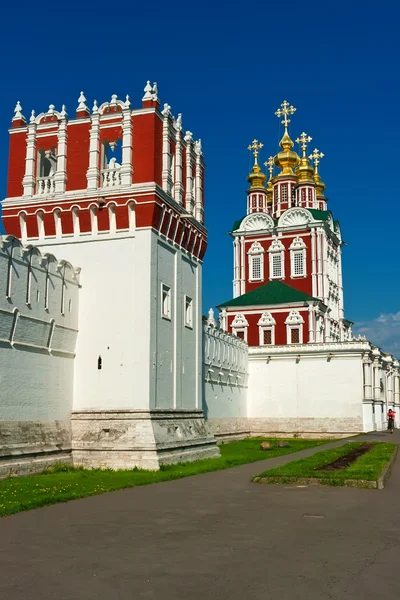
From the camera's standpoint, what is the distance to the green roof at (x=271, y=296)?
53.0 meters

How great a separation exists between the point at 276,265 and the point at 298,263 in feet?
6.54

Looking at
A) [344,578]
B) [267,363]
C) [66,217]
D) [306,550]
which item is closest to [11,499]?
[306,550]

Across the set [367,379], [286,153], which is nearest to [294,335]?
[367,379]

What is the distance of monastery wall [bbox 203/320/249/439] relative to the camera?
36.5m

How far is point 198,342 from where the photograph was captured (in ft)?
84.8

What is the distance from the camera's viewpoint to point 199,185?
2614 centimetres

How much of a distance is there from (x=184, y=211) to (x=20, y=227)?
18.8 ft

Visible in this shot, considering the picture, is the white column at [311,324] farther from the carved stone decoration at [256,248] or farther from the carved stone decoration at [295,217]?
the carved stone decoration at [295,217]

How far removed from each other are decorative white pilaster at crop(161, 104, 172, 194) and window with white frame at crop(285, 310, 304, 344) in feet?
102

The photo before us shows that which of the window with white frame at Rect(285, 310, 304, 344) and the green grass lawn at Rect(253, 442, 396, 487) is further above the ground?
the window with white frame at Rect(285, 310, 304, 344)

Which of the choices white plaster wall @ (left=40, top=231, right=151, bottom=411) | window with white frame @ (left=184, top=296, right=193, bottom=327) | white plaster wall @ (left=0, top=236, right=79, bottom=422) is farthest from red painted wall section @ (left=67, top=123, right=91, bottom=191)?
window with white frame @ (left=184, top=296, right=193, bottom=327)

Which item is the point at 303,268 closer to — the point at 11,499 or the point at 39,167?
the point at 39,167

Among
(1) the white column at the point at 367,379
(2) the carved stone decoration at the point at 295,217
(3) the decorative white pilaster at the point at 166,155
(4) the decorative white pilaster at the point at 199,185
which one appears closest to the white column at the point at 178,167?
(3) the decorative white pilaster at the point at 166,155

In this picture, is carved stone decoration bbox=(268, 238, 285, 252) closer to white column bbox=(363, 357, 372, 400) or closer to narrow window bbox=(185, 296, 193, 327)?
white column bbox=(363, 357, 372, 400)
